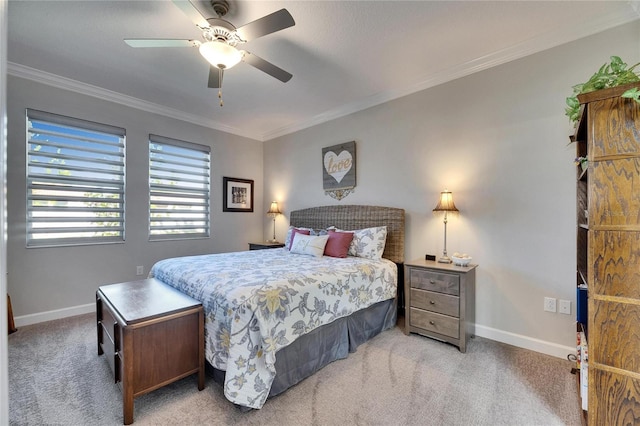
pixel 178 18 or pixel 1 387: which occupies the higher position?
pixel 178 18

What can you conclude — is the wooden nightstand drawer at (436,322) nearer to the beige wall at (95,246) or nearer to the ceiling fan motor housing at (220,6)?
the ceiling fan motor housing at (220,6)

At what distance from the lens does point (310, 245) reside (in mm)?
3127

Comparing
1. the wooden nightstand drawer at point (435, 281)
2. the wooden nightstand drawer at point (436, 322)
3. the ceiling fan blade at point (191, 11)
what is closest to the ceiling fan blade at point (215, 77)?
the ceiling fan blade at point (191, 11)

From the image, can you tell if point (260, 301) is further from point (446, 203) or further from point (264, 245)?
point (264, 245)

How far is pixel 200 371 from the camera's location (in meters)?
1.86

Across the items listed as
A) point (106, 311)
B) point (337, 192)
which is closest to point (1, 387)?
point (106, 311)

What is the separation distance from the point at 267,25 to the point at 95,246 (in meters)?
3.32

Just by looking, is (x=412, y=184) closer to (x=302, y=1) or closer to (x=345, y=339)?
(x=345, y=339)

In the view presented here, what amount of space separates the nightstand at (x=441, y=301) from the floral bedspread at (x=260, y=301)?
1.03 ft

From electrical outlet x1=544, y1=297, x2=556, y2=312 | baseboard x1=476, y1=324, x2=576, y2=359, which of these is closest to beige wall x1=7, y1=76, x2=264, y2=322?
baseboard x1=476, y1=324, x2=576, y2=359

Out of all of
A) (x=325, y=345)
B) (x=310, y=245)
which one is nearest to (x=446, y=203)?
(x=310, y=245)

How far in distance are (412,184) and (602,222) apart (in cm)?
198

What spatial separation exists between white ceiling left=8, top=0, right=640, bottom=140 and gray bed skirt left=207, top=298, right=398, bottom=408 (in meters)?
2.43

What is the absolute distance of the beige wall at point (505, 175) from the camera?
2.26 metres
